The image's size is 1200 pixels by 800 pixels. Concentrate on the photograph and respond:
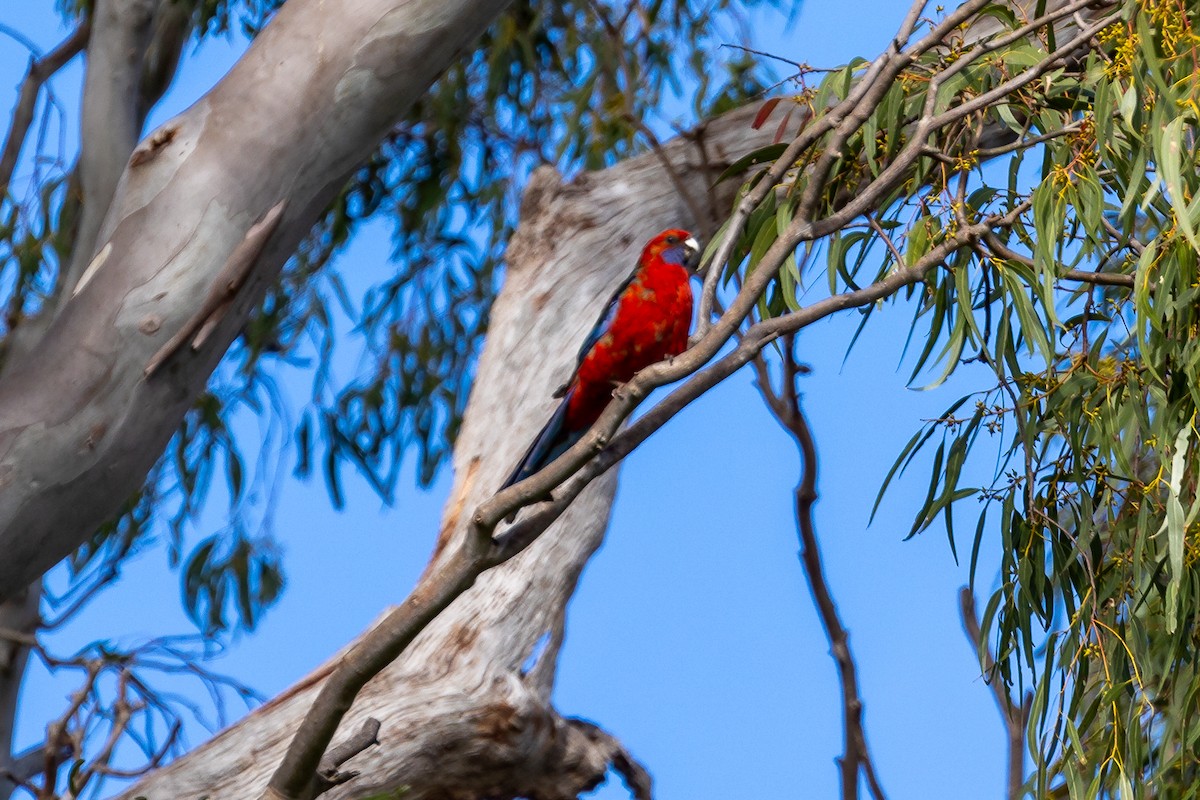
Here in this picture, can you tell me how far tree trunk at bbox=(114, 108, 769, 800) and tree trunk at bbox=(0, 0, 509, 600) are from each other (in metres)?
0.61

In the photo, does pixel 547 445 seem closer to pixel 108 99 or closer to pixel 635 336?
pixel 635 336

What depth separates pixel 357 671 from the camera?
1407mm

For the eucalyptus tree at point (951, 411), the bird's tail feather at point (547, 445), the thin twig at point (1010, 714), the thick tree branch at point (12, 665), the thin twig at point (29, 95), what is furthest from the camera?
the thin twig at point (29, 95)

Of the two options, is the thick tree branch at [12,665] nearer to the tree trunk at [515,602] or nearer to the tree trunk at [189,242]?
the tree trunk at [515,602]

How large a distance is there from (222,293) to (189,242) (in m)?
0.08

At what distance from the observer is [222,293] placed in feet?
5.47

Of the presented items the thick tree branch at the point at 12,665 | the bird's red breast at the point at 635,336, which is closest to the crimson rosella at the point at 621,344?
the bird's red breast at the point at 635,336

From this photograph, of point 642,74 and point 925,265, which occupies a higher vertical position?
point 642,74

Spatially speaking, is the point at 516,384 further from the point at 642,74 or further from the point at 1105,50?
the point at 642,74

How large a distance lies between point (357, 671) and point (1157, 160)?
37.1 inches

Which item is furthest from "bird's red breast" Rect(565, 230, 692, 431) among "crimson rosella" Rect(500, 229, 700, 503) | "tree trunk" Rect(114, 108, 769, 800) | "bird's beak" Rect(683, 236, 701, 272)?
"tree trunk" Rect(114, 108, 769, 800)

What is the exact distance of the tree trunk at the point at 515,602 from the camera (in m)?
2.14

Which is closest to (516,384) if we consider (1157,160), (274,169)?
(274,169)

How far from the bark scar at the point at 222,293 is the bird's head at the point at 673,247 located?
86 centimetres
